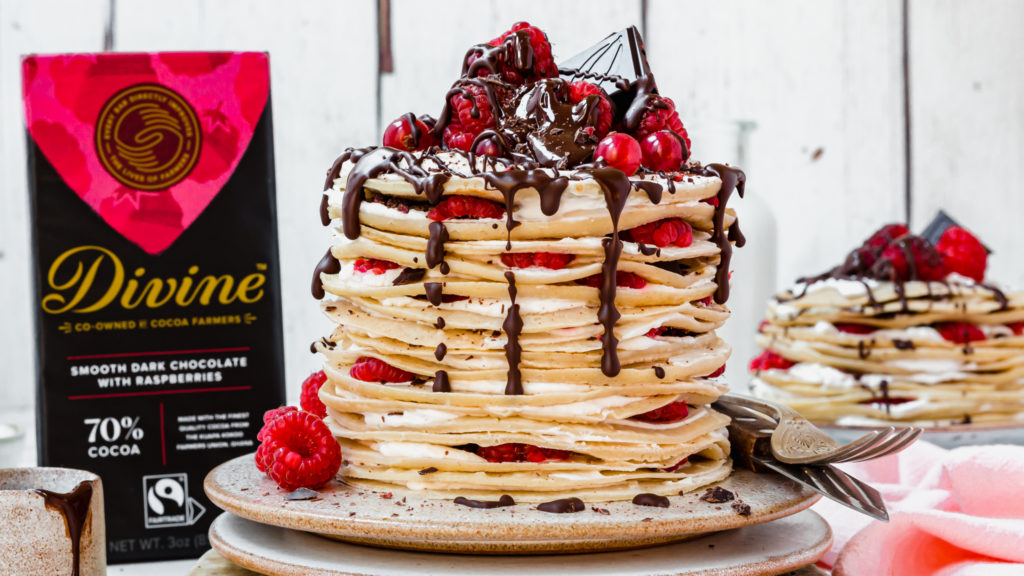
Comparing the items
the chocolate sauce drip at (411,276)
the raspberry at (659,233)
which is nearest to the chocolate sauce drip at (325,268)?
the chocolate sauce drip at (411,276)

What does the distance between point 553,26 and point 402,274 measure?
6.07 feet

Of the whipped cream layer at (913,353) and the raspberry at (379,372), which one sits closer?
the raspberry at (379,372)

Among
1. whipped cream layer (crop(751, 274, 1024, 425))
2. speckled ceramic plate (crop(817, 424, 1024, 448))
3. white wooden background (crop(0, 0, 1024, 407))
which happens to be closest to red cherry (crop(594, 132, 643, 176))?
speckled ceramic plate (crop(817, 424, 1024, 448))

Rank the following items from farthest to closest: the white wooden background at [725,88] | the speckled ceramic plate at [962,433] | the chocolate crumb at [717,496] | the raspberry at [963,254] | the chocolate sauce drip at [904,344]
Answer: the white wooden background at [725,88], the raspberry at [963,254], the chocolate sauce drip at [904,344], the speckled ceramic plate at [962,433], the chocolate crumb at [717,496]

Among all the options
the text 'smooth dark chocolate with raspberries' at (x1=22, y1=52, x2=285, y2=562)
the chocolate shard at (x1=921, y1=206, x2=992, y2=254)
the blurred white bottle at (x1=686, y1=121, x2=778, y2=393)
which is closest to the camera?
the text 'smooth dark chocolate with raspberries' at (x1=22, y1=52, x2=285, y2=562)

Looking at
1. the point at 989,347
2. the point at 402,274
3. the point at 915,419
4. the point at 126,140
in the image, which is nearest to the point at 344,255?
the point at 402,274

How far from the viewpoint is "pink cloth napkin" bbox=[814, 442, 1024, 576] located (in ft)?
3.84

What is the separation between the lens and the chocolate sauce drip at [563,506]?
1016 millimetres

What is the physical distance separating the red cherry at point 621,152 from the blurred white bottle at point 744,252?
1.36 m

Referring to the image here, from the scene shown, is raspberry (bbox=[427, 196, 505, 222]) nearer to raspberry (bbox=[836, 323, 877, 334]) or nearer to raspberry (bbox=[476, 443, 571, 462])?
raspberry (bbox=[476, 443, 571, 462])

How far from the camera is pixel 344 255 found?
46.5 inches

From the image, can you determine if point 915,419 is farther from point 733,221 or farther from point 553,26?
point 553,26

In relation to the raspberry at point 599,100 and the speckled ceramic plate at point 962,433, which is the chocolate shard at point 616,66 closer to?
the raspberry at point 599,100

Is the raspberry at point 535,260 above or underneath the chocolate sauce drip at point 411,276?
above
